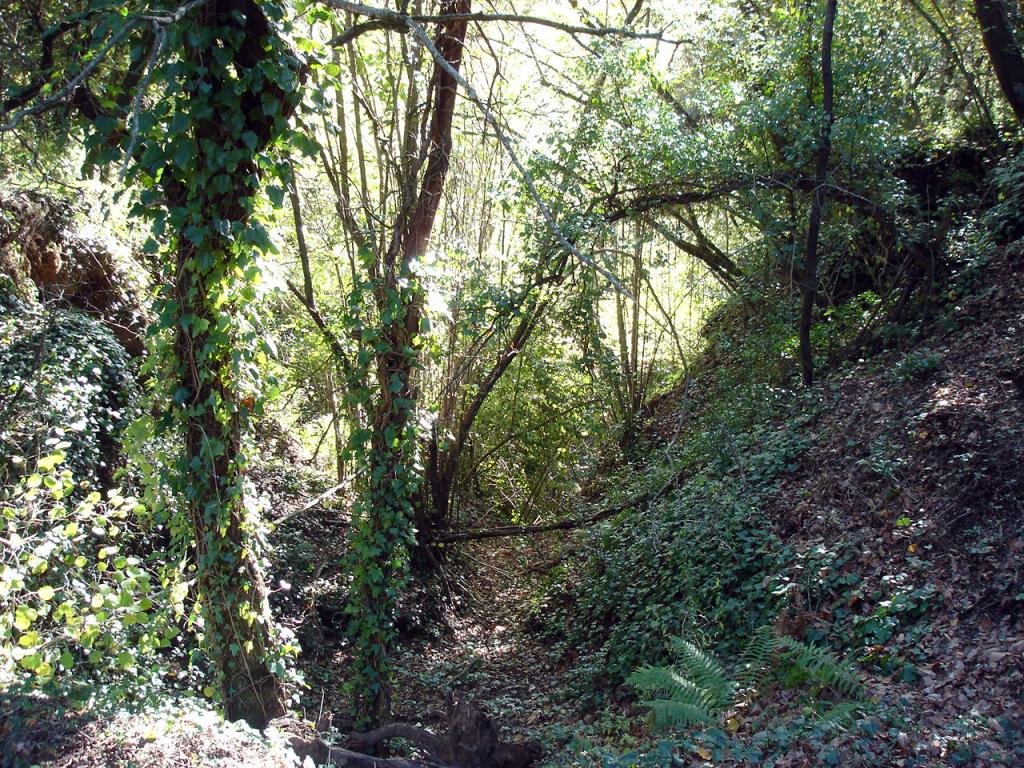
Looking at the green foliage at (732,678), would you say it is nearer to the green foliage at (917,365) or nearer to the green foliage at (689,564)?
the green foliage at (689,564)

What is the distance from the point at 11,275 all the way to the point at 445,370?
4191 millimetres

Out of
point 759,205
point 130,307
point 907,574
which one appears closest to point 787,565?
point 907,574

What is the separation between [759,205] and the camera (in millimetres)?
8227

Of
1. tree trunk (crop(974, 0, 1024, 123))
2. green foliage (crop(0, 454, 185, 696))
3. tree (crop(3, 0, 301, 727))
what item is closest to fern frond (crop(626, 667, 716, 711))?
tree (crop(3, 0, 301, 727))

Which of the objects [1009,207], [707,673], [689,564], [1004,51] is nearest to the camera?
[707,673]

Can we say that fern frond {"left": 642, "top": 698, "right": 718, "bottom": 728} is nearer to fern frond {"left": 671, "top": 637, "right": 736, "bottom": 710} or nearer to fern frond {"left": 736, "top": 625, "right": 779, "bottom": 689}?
fern frond {"left": 671, "top": 637, "right": 736, "bottom": 710}

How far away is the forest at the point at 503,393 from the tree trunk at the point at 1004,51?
0.11 ft

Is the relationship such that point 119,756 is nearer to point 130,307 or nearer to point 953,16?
point 130,307

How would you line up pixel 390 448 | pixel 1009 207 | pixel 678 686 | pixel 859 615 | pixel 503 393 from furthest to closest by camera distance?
pixel 503 393 < pixel 1009 207 < pixel 390 448 < pixel 859 615 < pixel 678 686

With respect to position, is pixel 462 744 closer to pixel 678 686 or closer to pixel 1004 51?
pixel 678 686

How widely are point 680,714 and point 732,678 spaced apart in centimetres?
71

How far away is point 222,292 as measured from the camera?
4082mm

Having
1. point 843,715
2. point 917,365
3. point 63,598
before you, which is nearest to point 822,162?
point 917,365

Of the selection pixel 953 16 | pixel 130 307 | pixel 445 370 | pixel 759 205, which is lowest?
pixel 445 370
